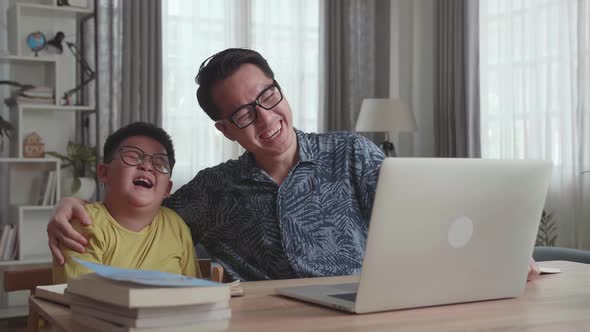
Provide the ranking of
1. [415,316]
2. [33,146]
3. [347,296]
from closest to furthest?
[415,316], [347,296], [33,146]

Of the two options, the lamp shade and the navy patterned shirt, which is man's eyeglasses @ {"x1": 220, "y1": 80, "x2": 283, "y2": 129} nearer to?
the navy patterned shirt

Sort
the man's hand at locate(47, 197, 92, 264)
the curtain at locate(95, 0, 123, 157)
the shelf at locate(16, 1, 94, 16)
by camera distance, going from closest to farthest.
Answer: the man's hand at locate(47, 197, 92, 264)
the shelf at locate(16, 1, 94, 16)
the curtain at locate(95, 0, 123, 157)

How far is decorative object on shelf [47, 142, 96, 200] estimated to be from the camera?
4.57 meters

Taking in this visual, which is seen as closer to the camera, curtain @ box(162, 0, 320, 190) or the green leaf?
the green leaf

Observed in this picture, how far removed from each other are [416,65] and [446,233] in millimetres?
4682

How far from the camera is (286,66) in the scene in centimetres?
564

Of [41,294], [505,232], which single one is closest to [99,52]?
[41,294]

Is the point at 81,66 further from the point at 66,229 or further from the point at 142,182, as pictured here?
the point at 66,229

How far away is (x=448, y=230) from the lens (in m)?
1.30

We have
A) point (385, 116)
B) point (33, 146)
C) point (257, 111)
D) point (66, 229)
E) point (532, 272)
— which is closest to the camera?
point (66, 229)

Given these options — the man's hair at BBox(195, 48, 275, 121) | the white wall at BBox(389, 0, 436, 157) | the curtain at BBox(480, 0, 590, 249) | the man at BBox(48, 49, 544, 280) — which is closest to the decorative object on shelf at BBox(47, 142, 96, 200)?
Result: the white wall at BBox(389, 0, 436, 157)

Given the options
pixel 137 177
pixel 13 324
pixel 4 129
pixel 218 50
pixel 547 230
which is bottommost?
pixel 13 324

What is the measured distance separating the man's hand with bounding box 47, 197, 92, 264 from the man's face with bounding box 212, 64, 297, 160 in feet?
1.45

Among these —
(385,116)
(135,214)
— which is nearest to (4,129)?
(385,116)
